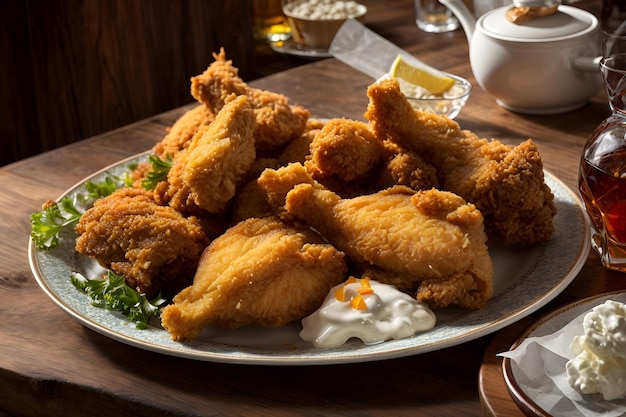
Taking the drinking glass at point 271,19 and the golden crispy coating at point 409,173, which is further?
the drinking glass at point 271,19

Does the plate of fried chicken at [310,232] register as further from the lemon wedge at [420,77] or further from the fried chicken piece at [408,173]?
the lemon wedge at [420,77]

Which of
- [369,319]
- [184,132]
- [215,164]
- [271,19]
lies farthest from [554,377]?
[271,19]

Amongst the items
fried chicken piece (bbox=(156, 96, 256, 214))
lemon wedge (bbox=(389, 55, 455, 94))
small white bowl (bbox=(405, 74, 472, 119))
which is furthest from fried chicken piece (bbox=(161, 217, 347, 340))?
lemon wedge (bbox=(389, 55, 455, 94))

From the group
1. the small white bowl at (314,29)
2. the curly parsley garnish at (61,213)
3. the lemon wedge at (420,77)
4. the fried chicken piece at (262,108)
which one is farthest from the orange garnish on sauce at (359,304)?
the small white bowl at (314,29)

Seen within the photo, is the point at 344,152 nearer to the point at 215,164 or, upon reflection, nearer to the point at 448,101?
the point at 215,164

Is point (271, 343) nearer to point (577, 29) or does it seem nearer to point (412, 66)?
point (412, 66)

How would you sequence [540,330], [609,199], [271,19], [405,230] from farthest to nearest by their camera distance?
[271,19]
[609,199]
[405,230]
[540,330]
